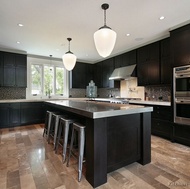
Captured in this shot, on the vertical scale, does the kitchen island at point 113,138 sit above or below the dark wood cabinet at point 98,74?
below

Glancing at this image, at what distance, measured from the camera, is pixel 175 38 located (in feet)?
10.4

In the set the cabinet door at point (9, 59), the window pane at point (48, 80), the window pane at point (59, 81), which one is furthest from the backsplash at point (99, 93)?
the cabinet door at point (9, 59)

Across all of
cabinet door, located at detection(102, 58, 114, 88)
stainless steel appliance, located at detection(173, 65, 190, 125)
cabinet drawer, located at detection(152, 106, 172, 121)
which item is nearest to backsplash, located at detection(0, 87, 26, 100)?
cabinet door, located at detection(102, 58, 114, 88)

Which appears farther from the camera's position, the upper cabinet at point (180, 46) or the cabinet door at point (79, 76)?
the cabinet door at point (79, 76)

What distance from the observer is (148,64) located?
164 inches

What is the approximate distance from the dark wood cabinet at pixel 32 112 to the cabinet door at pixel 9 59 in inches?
60.5

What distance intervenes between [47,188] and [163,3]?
3365 mm

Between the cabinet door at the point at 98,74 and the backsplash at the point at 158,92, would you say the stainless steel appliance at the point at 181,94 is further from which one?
the cabinet door at the point at 98,74

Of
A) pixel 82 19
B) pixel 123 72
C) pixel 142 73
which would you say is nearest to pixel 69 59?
pixel 82 19

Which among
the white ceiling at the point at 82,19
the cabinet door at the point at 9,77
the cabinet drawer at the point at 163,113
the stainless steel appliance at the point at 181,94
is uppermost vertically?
the white ceiling at the point at 82,19

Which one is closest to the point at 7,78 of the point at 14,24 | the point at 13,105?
the point at 13,105

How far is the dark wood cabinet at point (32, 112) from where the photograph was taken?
4.87m

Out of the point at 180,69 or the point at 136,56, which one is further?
the point at 136,56

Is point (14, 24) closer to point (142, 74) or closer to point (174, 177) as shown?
point (142, 74)
